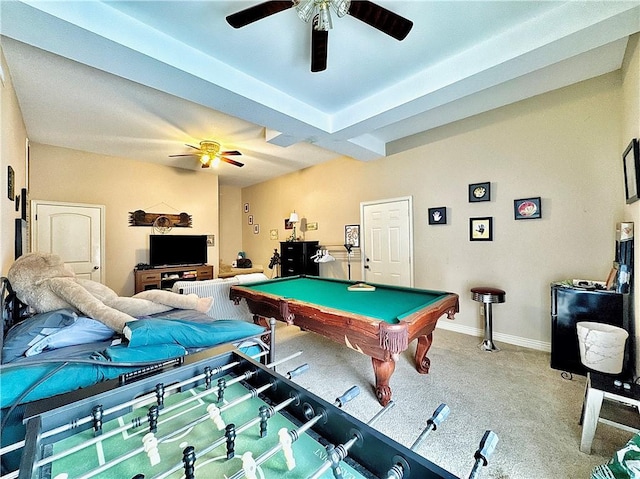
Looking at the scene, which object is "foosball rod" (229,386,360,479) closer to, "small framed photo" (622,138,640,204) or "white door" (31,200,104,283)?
"small framed photo" (622,138,640,204)

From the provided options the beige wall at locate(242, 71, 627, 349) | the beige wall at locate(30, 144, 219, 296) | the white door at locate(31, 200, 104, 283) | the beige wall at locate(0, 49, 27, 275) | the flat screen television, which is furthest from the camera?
the flat screen television

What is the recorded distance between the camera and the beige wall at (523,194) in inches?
109

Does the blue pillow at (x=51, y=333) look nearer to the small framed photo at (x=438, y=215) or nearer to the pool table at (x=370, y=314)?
the pool table at (x=370, y=314)

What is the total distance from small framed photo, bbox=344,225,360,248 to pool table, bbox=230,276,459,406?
1924mm

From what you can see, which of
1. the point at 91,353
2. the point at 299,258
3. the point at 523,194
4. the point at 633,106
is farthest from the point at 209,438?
the point at 299,258

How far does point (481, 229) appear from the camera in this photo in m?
3.59

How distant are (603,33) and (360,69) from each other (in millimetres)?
1752

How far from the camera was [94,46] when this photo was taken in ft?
6.19

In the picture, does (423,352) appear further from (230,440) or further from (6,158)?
(6,158)

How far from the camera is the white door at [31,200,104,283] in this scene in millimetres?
4289

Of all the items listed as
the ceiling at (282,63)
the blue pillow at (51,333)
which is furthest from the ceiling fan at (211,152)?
the blue pillow at (51,333)

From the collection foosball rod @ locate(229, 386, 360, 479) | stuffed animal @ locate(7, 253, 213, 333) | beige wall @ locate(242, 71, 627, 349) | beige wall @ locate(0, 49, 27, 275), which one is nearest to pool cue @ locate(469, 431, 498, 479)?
foosball rod @ locate(229, 386, 360, 479)

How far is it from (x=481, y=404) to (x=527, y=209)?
7.71ft

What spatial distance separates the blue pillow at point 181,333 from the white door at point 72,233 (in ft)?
14.1
